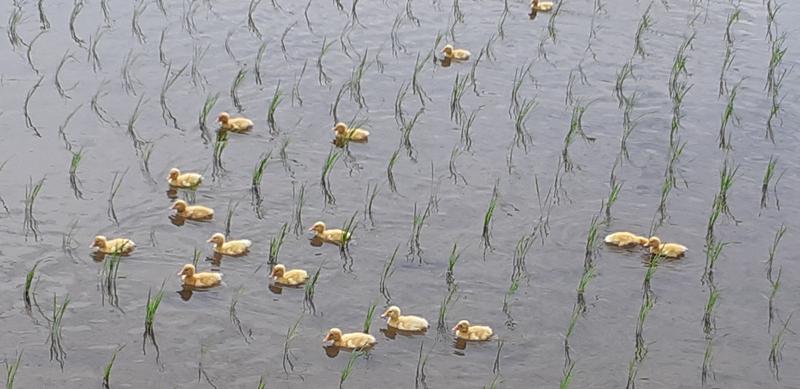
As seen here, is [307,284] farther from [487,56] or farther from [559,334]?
[487,56]

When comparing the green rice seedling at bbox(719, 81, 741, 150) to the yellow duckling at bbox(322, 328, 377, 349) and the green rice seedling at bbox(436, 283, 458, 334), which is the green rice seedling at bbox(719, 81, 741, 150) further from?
the yellow duckling at bbox(322, 328, 377, 349)

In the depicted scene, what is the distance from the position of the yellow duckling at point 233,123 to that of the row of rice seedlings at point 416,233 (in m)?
2.08

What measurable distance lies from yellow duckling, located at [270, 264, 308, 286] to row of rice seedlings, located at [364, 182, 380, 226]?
1211mm

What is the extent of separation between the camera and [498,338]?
9156 millimetres

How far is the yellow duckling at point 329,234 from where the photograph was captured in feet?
33.2

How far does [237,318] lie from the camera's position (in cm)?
922

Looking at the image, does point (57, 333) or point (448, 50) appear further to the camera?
point (448, 50)

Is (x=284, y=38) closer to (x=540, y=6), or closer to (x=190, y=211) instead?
(x=540, y=6)

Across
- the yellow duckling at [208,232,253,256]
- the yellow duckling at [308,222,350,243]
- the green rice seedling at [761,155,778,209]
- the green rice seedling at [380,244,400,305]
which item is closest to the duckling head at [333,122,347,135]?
the yellow duckling at [308,222,350,243]

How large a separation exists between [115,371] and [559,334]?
304 centimetres

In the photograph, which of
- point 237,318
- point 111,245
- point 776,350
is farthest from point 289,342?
point 776,350

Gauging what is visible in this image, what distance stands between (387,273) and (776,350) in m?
2.84

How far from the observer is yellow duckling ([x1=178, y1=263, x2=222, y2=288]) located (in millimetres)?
9414

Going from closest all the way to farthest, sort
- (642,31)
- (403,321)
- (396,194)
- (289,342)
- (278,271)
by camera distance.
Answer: (289,342)
(403,321)
(278,271)
(396,194)
(642,31)
